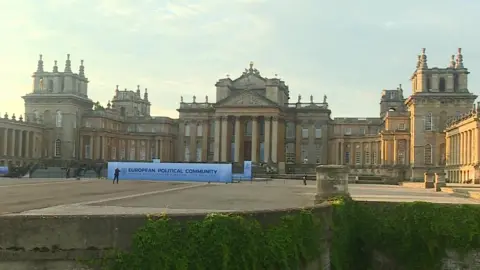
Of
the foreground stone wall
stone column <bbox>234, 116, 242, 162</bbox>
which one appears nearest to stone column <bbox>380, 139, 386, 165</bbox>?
stone column <bbox>234, 116, 242, 162</bbox>

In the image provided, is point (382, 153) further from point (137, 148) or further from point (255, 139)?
point (137, 148)

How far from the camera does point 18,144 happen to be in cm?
9044

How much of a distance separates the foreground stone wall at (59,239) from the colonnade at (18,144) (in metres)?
81.9

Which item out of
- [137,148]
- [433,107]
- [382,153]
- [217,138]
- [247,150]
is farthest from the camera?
[137,148]

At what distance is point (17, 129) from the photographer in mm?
89688

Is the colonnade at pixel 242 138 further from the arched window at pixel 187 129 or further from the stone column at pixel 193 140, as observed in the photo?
the arched window at pixel 187 129

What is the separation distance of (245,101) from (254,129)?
5.25 m

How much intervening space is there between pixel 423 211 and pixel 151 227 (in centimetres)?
1005

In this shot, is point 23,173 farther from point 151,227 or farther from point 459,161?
point 151,227

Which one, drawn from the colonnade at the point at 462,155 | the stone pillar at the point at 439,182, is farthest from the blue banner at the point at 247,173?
the colonnade at the point at 462,155

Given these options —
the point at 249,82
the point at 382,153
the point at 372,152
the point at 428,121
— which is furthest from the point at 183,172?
the point at 249,82

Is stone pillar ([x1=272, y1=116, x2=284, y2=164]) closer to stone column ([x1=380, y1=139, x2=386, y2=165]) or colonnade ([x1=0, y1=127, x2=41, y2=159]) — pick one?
stone column ([x1=380, y1=139, x2=386, y2=165])

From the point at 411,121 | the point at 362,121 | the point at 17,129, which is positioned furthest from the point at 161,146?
the point at 411,121

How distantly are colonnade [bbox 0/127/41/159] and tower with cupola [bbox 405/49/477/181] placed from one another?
6223 cm
